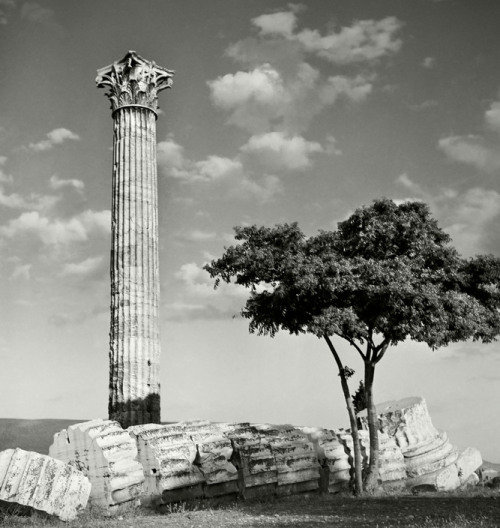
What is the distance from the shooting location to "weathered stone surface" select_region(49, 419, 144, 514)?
502 inches

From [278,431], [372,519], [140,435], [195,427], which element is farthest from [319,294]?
[372,519]

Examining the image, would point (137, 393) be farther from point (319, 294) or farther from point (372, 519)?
point (372, 519)

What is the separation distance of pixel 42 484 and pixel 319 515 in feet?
15.9

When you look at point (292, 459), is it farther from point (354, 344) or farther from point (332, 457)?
point (354, 344)

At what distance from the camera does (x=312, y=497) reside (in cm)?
1524

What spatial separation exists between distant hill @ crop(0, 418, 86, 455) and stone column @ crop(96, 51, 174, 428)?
32.5 feet

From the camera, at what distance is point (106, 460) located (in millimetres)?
12875

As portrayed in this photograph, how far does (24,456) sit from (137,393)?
7167 mm

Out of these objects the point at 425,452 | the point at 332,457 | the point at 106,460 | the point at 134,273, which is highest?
the point at 134,273

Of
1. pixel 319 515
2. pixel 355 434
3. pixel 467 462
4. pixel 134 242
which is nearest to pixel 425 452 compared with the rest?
pixel 467 462

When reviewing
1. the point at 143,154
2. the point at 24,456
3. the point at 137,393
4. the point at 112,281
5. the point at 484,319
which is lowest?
the point at 24,456

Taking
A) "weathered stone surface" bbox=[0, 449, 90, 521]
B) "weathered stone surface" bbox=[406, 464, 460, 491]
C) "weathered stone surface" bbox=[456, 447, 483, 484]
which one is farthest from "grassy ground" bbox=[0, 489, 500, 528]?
"weathered stone surface" bbox=[456, 447, 483, 484]

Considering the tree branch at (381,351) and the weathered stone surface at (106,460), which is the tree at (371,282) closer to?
the tree branch at (381,351)

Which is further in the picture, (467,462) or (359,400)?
(359,400)
